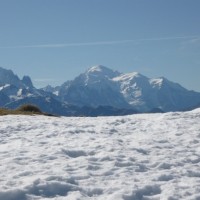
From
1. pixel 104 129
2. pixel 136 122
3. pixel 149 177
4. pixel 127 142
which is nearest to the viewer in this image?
pixel 149 177

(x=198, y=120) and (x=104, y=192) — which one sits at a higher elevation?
(x=198, y=120)

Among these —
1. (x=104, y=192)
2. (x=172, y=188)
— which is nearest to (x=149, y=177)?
(x=172, y=188)

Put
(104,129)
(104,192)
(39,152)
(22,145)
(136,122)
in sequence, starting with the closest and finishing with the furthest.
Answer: (104,192)
(39,152)
(22,145)
(104,129)
(136,122)

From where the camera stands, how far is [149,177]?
14.6 m

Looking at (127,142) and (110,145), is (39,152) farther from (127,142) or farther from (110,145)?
(127,142)

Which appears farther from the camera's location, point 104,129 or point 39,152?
point 104,129

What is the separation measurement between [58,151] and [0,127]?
7.71 meters

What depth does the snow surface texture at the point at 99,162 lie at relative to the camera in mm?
12914

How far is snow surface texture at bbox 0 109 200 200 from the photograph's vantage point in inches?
508

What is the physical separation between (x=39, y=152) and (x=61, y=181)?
4201 mm

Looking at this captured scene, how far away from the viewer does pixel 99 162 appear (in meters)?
16.4

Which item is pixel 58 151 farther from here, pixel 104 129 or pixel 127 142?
pixel 104 129

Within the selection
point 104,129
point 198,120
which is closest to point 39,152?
point 104,129

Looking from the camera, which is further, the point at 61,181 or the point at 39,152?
→ the point at 39,152
